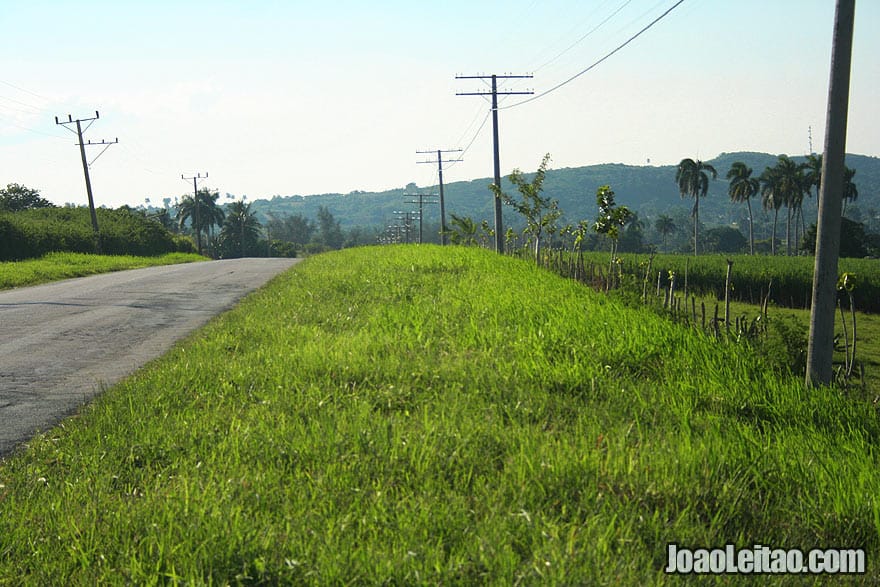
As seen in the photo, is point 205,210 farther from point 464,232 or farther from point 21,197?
point 464,232

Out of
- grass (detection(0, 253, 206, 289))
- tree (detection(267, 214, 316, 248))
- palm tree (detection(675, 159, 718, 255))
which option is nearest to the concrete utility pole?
grass (detection(0, 253, 206, 289))

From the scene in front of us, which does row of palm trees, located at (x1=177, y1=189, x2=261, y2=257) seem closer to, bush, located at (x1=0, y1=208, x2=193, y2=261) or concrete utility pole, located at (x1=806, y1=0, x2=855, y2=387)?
bush, located at (x1=0, y1=208, x2=193, y2=261)

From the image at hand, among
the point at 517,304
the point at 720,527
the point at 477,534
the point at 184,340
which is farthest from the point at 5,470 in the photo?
the point at 517,304

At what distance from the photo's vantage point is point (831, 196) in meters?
6.98

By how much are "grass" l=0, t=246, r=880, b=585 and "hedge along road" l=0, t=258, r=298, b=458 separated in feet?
1.88

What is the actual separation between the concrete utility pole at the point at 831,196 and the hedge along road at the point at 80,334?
6697mm

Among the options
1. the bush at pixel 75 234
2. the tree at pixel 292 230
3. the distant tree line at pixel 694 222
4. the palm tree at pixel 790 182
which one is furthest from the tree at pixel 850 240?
the tree at pixel 292 230

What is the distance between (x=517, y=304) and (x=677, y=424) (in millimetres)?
5908

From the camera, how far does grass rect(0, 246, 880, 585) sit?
3.68 metres

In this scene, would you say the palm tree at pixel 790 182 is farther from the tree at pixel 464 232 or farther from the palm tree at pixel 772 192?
the tree at pixel 464 232

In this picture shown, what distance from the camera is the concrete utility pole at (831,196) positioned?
7.00 m

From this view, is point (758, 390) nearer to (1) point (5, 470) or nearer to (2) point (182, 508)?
(2) point (182, 508)

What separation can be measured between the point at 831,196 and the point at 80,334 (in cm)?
963

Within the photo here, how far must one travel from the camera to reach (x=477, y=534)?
389 centimetres
